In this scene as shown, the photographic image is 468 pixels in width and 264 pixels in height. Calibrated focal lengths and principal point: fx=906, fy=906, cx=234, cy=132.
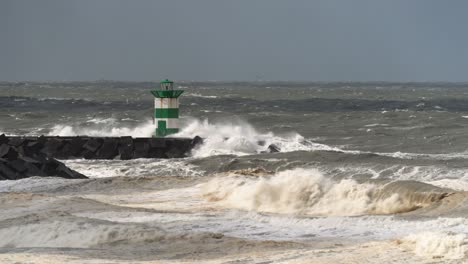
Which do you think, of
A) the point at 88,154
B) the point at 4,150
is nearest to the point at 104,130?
the point at 88,154

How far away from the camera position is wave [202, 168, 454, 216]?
11.5 meters

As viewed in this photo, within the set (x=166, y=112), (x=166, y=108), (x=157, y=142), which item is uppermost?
(x=166, y=108)

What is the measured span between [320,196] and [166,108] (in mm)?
13807

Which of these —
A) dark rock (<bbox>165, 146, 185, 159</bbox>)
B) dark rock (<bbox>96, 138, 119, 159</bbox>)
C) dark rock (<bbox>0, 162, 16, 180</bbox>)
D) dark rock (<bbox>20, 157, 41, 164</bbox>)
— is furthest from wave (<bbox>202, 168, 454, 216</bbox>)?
dark rock (<bbox>96, 138, 119, 159</bbox>)

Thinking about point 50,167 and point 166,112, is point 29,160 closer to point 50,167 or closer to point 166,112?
point 50,167

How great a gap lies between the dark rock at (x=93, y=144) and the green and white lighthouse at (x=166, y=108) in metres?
1.85

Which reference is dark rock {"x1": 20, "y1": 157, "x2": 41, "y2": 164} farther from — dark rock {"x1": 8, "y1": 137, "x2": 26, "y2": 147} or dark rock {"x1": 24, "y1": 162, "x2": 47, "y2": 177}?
dark rock {"x1": 8, "y1": 137, "x2": 26, "y2": 147}

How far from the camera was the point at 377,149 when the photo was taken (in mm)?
29797

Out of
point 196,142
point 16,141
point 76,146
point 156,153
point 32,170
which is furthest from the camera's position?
point 196,142

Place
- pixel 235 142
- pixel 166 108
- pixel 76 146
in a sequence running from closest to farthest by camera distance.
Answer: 1. pixel 76 146
2. pixel 166 108
3. pixel 235 142

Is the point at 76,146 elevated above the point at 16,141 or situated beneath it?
situated beneath

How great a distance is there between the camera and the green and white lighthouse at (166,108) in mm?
25469

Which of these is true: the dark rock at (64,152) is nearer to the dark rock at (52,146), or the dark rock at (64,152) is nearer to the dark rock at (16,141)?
the dark rock at (52,146)

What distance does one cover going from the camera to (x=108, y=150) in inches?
993
